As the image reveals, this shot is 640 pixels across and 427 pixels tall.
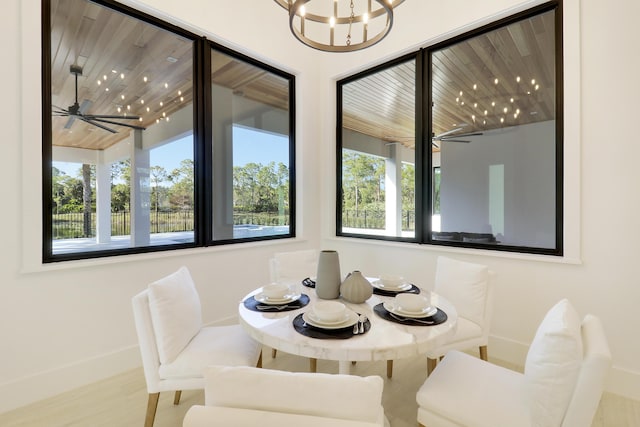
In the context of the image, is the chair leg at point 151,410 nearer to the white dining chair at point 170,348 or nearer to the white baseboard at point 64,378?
the white dining chair at point 170,348

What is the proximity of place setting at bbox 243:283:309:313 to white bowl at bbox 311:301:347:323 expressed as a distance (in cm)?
24

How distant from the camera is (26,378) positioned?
192 cm

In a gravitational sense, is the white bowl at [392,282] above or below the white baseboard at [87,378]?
above

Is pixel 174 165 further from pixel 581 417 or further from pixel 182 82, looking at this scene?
pixel 581 417

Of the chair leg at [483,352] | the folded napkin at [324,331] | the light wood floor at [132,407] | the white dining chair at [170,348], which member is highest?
the folded napkin at [324,331]

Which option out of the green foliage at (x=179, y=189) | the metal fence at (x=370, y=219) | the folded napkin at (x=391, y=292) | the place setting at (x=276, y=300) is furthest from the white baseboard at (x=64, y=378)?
the metal fence at (x=370, y=219)

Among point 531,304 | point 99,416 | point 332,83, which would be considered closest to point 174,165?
point 99,416

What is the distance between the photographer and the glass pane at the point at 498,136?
2.40 m

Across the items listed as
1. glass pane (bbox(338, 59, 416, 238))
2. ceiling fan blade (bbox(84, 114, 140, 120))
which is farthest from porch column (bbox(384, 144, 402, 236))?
ceiling fan blade (bbox(84, 114, 140, 120))

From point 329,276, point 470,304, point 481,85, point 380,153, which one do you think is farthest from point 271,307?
point 481,85

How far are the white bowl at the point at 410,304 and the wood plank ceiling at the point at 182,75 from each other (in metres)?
1.99

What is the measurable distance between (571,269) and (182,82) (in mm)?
3565

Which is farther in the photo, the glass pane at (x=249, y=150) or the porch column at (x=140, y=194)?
the glass pane at (x=249, y=150)

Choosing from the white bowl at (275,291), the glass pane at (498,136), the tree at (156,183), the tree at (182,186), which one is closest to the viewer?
the white bowl at (275,291)
